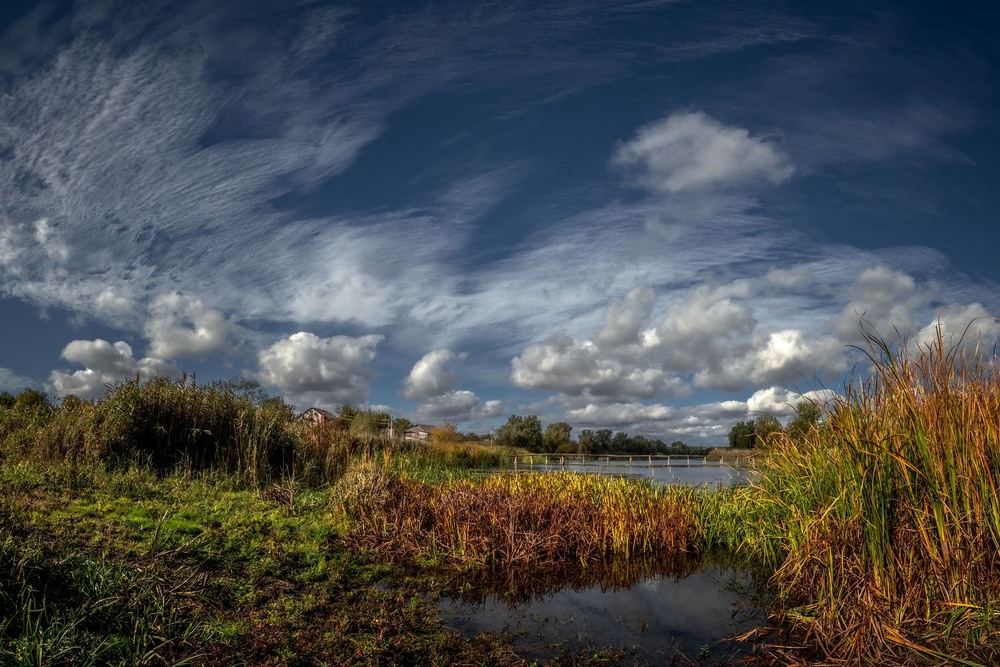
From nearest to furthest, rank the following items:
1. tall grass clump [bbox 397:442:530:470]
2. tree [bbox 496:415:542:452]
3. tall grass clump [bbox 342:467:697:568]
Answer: tall grass clump [bbox 342:467:697:568] → tall grass clump [bbox 397:442:530:470] → tree [bbox 496:415:542:452]

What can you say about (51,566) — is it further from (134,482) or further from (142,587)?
(134,482)

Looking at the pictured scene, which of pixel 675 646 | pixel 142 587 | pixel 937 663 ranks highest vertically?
pixel 142 587

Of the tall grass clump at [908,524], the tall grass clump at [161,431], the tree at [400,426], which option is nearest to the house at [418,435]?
the tree at [400,426]

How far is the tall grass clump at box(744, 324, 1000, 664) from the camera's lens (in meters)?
4.93

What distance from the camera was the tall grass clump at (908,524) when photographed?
16.2ft

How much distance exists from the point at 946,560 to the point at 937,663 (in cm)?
101

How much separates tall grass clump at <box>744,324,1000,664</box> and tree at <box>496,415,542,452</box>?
66.1 meters

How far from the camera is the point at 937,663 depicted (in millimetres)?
4484

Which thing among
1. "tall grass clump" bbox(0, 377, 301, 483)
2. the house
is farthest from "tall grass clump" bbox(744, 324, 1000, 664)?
the house

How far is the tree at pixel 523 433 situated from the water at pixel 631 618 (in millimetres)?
63595

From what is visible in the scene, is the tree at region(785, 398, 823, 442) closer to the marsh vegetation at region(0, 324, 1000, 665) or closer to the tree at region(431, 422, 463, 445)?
the marsh vegetation at region(0, 324, 1000, 665)

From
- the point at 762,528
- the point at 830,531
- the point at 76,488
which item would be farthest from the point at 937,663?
the point at 76,488

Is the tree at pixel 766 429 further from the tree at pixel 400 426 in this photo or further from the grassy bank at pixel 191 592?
the tree at pixel 400 426

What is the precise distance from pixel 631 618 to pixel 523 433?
70.9m
